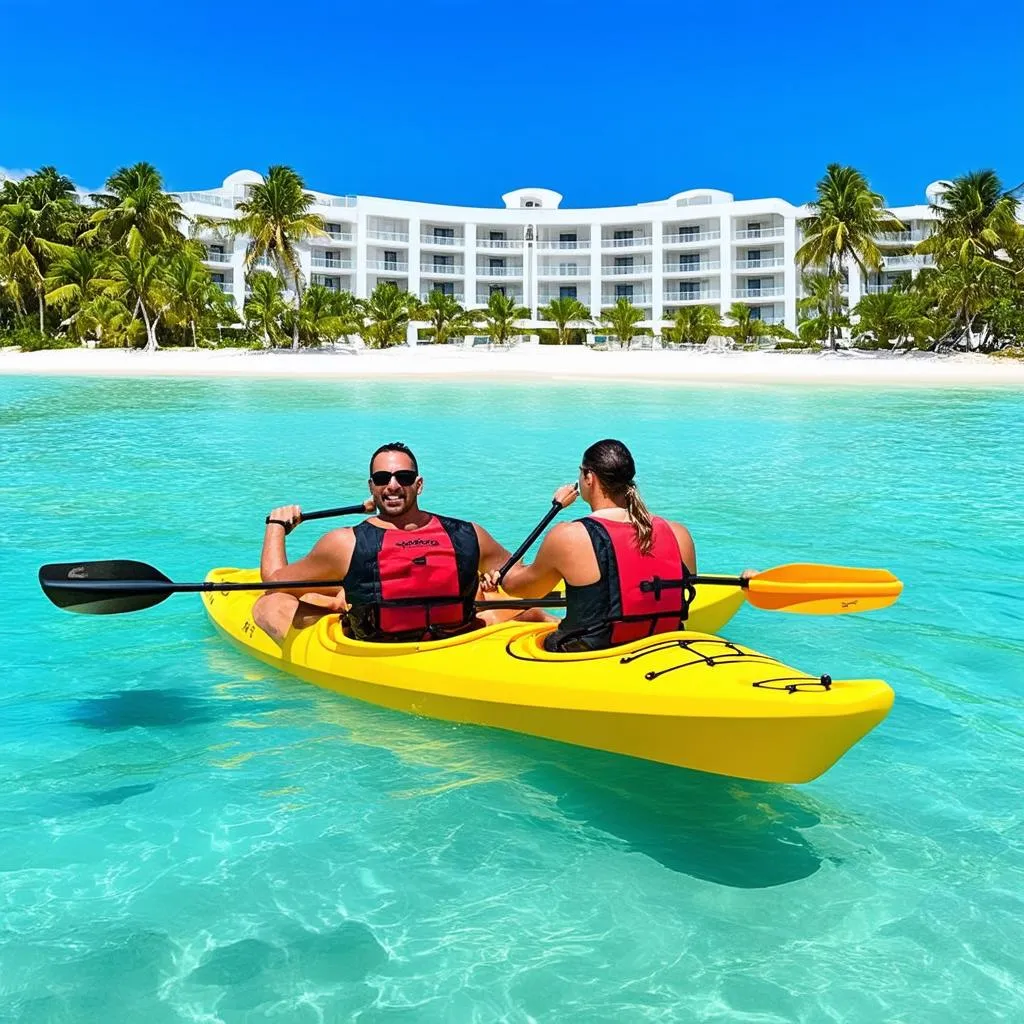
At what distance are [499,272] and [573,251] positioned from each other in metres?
4.91

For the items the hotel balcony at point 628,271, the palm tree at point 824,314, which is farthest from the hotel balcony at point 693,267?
the palm tree at point 824,314

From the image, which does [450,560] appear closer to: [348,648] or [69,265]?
[348,648]

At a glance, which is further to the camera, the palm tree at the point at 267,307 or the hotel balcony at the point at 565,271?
the hotel balcony at the point at 565,271

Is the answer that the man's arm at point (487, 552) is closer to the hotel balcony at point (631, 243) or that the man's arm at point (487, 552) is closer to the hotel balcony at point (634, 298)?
the hotel balcony at point (634, 298)

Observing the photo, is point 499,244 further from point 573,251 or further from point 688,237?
point 688,237

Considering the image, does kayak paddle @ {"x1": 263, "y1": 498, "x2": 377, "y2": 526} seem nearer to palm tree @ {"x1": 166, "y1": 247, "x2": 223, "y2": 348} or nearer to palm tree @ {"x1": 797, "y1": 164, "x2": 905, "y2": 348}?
palm tree @ {"x1": 166, "y1": 247, "x2": 223, "y2": 348}

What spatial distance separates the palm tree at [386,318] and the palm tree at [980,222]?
24237 millimetres

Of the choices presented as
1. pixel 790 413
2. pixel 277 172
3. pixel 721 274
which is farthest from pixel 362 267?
pixel 790 413

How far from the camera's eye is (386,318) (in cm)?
4916

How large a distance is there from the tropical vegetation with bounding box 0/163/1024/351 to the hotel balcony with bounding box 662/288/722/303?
14123mm

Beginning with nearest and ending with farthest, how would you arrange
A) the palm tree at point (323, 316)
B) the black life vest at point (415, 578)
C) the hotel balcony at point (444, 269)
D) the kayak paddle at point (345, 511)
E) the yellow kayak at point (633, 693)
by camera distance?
the yellow kayak at point (633, 693) < the black life vest at point (415, 578) < the kayak paddle at point (345, 511) < the palm tree at point (323, 316) < the hotel balcony at point (444, 269)

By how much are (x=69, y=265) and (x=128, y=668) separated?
44.2 m

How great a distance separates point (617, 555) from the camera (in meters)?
4.25

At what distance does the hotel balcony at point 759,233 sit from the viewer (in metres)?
61.0
